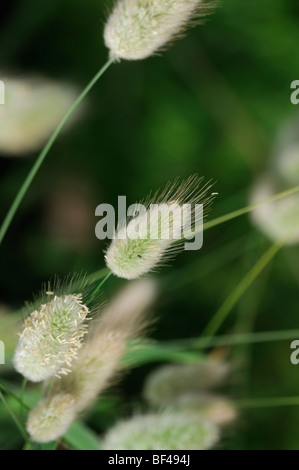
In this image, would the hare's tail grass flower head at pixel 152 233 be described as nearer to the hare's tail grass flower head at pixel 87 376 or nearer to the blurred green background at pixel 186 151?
the hare's tail grass flower head at pixel 87 376

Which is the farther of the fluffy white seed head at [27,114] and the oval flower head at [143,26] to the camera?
the fluffy white seed head at [27,114]

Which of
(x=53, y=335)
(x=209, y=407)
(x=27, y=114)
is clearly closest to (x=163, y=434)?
(x=209, y=407)

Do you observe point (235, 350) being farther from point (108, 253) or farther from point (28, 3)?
point (28, 3)

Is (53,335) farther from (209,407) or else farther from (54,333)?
(209,407)

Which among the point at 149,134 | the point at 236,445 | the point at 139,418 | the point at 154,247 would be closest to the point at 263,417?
the point at 236,445

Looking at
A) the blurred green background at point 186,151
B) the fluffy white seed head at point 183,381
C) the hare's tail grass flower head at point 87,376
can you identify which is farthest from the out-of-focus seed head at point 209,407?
the blurred green background at point 186,151

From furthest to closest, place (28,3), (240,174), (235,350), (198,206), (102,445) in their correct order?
(240,174) < (28,3) < (235,350) < (102,445) < (198,206)
